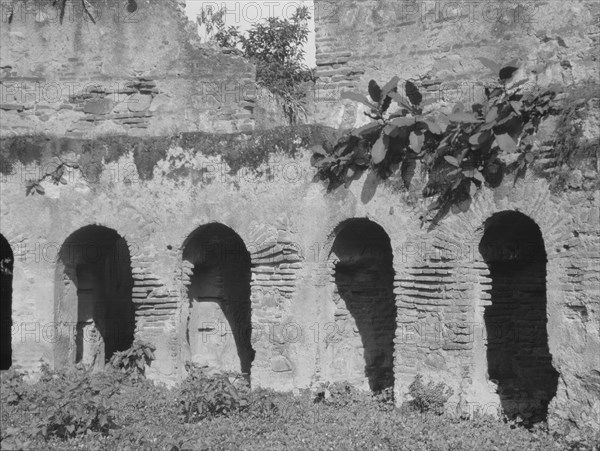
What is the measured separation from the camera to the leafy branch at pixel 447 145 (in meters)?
9.65

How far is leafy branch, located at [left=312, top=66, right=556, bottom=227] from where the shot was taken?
9.65 m

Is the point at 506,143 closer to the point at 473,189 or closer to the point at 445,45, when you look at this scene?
the point at 473,189

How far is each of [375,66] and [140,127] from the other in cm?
424

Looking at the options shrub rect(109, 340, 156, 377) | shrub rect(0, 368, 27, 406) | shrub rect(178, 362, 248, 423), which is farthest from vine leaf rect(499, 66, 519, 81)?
shrub rect(0, 368, 27, 406)

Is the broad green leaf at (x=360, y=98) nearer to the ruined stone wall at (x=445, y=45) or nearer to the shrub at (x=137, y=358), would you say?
the ruined stone wall at (x=445, y=45)

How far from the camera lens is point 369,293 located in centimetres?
1203

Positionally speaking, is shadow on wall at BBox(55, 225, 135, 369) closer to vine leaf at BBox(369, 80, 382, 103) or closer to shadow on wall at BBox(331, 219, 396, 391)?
shadow on wall at BBox(331, 219, 396, 391)

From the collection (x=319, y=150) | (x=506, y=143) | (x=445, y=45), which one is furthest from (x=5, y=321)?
(x=506, y=143)

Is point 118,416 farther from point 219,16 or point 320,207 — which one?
point 219,16

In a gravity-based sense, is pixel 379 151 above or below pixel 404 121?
below

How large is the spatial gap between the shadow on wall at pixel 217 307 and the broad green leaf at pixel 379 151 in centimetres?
282

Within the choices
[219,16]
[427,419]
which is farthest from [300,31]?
[427,419]

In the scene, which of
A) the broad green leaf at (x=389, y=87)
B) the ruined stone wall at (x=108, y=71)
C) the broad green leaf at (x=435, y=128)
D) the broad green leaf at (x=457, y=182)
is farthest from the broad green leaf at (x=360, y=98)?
the ruined stone wall at (x=108, y=71)

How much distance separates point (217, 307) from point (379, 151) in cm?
383
